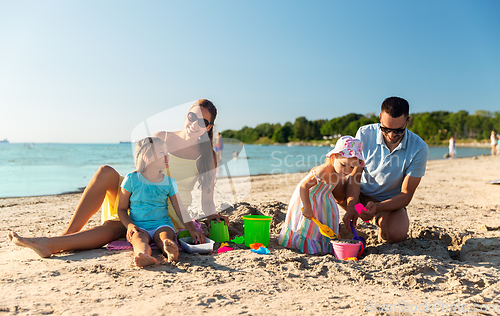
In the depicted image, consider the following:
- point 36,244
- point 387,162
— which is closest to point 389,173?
point 387,162

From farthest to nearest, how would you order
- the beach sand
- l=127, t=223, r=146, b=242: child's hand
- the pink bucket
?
the pink bucket, l=127, t=223, r=146, b=242: child's hand, the beach sand

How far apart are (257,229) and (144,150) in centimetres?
139

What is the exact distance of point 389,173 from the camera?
3.59 metres

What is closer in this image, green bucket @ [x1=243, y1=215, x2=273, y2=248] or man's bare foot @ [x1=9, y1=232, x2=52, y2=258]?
man's bare foot @ [x1=9, y1=232, x2=52, y2=258]

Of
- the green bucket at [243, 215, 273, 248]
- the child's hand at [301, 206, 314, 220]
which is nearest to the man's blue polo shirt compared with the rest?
the child's hand at [301, 206, 314, 220]

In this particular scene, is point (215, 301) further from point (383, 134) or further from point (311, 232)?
point (383, 134)

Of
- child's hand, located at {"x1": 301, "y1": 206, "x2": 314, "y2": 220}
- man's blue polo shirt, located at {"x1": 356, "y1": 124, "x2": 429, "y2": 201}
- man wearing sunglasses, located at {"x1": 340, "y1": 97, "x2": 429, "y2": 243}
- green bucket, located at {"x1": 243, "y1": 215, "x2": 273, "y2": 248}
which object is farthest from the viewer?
man's blue polo shirt, located at {"x1": 356, "y1": 124, "x2": 429, "y2": 201}

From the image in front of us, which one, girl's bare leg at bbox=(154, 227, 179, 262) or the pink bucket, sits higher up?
girl's bare leg at bbox=(154, 227, 179, 262)

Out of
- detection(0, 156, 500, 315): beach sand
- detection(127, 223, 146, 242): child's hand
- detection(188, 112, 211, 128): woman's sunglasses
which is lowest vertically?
detection(0, 156, 500, 315): beach sand

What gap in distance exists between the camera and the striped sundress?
10.6ft

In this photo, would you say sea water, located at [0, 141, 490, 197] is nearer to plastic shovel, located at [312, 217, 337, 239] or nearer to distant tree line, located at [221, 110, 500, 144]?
plastic shovel, located at [312, 217, 337, 239]

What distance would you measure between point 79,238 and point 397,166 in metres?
3.35

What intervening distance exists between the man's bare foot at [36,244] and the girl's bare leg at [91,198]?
0.25 m

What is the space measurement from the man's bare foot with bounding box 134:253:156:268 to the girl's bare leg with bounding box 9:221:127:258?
72 centimetres
